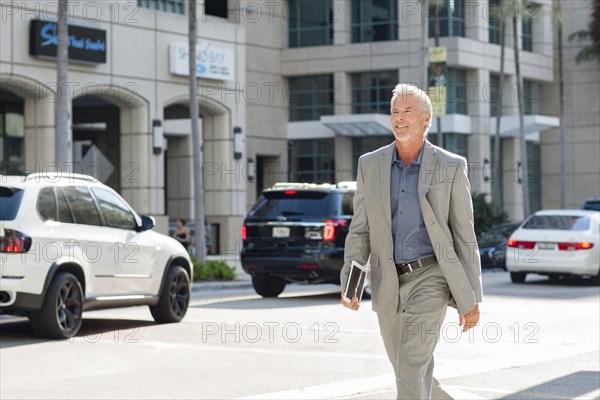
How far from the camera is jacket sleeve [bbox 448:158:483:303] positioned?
6664 millimetres

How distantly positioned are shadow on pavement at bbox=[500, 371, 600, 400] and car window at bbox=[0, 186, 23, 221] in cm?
596

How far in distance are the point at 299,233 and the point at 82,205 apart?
5.80 meters

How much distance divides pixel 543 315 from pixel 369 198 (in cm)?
1133

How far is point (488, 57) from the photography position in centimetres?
5269

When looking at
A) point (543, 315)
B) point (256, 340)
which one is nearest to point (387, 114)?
point (543, 315)

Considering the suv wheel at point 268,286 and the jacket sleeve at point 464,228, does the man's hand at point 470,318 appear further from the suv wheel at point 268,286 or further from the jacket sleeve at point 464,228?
the suv wheel at point 268,286

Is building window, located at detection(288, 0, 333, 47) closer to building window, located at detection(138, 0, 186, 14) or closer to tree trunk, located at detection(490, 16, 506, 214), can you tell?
tree trunk, located at detection(490, 16, 506, 214)

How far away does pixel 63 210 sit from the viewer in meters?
13.9

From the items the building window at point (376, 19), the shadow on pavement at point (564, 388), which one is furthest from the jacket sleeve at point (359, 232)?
the building window at point (376, 19)

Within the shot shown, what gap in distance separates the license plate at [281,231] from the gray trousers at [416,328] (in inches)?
507

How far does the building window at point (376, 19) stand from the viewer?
5159 centimetres

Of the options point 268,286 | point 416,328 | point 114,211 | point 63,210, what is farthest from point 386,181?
point 268,286

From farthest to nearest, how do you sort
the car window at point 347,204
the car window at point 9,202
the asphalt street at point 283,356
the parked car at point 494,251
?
the parked car at point 494,251 → the car window at point 347,204 → the car window at point 9,202 → the asphalt street at point 283,356

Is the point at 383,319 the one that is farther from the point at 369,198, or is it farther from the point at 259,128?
the point at 259,128
